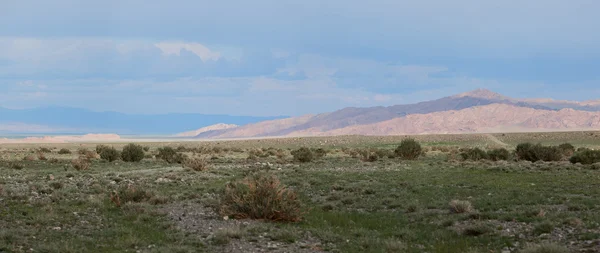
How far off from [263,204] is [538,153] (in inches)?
1352

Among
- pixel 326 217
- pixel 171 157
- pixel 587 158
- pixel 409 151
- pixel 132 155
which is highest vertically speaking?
pixel 132 155

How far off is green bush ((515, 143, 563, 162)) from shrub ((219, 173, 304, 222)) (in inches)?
1294

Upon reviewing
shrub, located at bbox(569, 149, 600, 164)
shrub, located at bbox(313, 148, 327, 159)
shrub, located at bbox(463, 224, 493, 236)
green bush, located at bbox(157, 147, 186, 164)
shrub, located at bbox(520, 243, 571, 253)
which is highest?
green bush, located at bbox(157, 147, 186, 164)

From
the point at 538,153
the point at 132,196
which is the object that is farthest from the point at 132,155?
the point at 538,153

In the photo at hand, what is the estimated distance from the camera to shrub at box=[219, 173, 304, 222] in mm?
17719

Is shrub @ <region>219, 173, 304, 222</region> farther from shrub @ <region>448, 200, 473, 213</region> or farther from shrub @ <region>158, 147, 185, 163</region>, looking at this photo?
shrub @ <region>158, 147, 185, 163</region>

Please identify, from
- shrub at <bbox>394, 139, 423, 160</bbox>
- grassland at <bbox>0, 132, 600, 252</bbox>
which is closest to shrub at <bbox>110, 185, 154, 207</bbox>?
grassland at <bbox>0, 132, 600, 252</bbox>

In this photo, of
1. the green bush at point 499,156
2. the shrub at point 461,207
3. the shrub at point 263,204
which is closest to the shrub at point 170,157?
the green bush at point 499,156

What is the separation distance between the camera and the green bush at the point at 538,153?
4606 cm

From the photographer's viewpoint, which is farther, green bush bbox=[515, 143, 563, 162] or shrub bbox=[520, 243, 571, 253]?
green bush bbox=[515, 143, 563, 162]

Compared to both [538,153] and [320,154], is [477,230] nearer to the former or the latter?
[538,153]

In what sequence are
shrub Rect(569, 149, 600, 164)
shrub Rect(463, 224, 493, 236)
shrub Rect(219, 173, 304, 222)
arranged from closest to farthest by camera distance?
shrub Rect(463, 224, 493, 236)
shrub Rect(219, 173, 304, 222)
shrub Rect(569, 149, 600, 164)

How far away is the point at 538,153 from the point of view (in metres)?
46.8

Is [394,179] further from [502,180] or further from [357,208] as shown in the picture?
[357,208]
